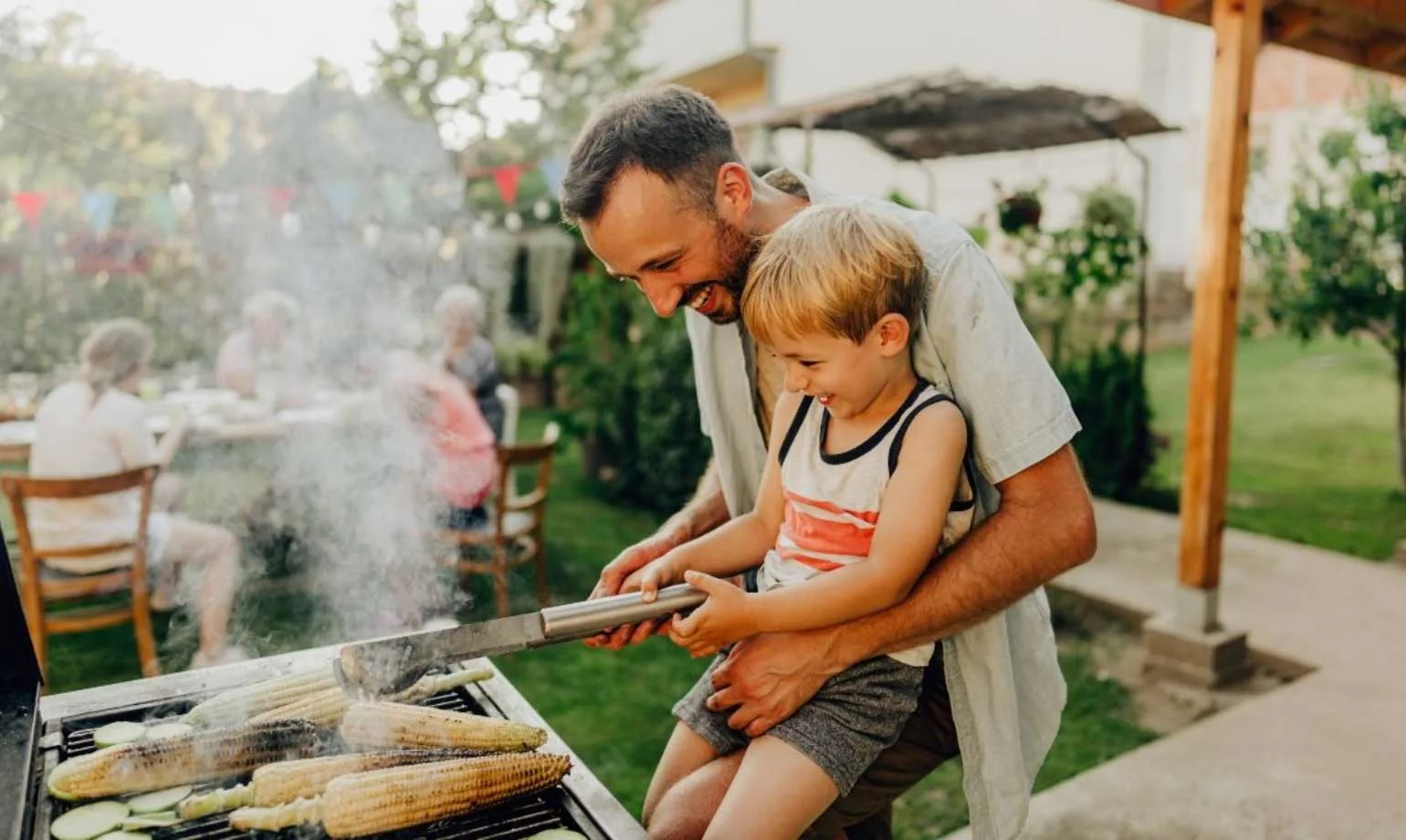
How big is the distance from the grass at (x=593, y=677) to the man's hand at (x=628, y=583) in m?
1.93

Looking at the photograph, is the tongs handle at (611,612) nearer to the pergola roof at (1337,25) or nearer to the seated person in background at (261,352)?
the pergola roof at (1337,25)

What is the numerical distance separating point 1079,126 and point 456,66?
832cm

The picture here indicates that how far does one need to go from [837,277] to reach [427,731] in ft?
3.96

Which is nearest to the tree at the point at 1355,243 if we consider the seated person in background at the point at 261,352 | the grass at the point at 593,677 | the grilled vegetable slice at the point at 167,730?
the grass at the point at 593,677

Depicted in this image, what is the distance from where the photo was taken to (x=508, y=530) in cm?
600

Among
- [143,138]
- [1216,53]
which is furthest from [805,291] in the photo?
[143,138]

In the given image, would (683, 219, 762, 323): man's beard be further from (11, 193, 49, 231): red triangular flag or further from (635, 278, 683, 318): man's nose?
(11, 193, 49, 231): red triangular flag

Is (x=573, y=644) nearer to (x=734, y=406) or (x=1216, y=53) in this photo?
(x=734, y=406)

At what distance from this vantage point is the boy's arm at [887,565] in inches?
76.8

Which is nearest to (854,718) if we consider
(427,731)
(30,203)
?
(427,731)

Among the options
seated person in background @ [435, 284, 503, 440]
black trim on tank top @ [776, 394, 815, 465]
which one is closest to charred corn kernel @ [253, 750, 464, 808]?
black trim on tank top @ [776, 394, 815, 465]

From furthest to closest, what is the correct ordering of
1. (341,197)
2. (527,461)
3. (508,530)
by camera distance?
(341,197) → (508,530) → (527,461)

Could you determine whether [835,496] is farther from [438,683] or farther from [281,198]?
[281,198]

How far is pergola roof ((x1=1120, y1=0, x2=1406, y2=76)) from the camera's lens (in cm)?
505
